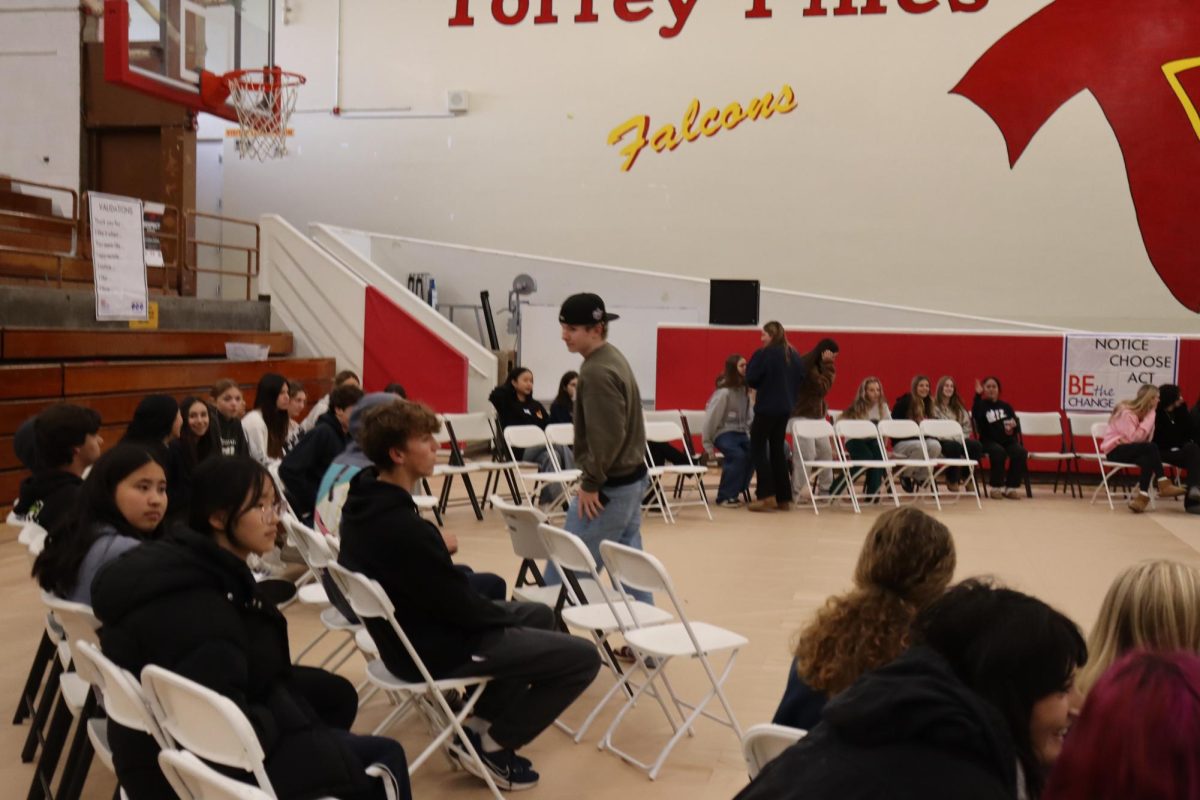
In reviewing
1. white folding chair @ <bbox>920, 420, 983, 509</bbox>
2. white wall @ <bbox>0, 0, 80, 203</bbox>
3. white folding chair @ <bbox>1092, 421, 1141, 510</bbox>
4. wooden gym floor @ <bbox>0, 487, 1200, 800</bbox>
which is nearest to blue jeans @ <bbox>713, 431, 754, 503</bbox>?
wooden gym floor @ <bbox>0, 487, 1200, 800</bbox>

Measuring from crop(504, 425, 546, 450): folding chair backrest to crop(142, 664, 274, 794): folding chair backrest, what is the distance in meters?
6.03

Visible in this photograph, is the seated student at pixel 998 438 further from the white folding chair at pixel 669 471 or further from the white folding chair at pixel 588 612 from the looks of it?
the white folding chair at pixel 588 612

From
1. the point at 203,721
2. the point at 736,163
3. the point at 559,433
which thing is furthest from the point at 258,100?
the point at 203,721

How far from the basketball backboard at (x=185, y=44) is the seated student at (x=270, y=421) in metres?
6.02

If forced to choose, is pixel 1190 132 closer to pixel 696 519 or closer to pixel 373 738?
pixel 696 519

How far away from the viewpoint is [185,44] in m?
11.7

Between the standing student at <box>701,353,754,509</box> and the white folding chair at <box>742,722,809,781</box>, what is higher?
the white folding chair at <box>742,722,809,781</box>

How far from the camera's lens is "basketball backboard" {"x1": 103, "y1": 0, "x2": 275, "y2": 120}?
36.5ft

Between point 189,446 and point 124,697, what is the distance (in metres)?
3.02

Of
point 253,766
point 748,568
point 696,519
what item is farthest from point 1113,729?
point 696,519

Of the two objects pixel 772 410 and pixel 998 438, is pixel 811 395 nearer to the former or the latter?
pixel 772 410

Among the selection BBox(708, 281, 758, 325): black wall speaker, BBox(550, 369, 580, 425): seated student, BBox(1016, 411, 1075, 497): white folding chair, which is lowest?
BBox(1016, 411, 1075, 497): white folding chair

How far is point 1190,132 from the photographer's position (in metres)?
13.0

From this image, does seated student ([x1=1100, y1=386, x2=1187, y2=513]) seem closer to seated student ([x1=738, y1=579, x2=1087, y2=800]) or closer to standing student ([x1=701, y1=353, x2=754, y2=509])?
standing student ([x1=701, y1=353, x2=754, y2=509])
